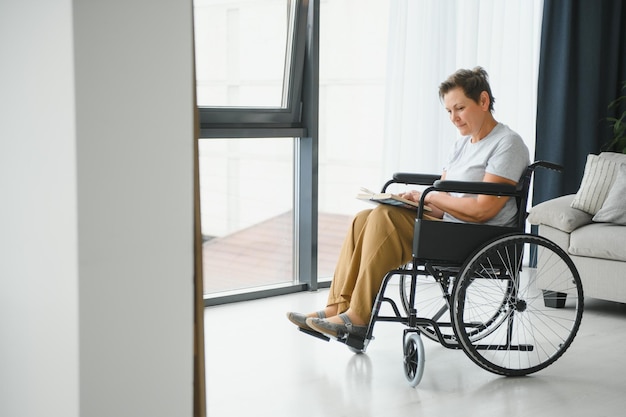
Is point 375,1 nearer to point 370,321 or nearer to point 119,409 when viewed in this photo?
point 370,321

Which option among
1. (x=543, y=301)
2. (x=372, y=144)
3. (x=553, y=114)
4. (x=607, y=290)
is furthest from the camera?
(x=553, y=114)

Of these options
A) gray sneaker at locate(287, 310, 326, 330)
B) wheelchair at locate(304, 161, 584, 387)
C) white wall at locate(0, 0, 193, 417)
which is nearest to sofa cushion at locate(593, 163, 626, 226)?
wheelchair at locate(304, 161, 584, 387)

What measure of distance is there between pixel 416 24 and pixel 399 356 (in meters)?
1.94

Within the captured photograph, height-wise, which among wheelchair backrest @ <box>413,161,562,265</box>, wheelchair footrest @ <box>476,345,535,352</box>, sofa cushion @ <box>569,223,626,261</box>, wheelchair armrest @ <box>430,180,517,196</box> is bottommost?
wheelchair footrest @ <box>476,345,535,352</box>

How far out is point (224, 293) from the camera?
4.07 meters

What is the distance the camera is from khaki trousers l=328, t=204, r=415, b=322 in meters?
2.94

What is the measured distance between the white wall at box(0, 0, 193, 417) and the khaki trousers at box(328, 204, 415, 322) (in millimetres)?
1425

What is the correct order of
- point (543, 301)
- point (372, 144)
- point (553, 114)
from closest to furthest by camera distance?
point (543, 301)
point (372, 144)
point (553, 114)

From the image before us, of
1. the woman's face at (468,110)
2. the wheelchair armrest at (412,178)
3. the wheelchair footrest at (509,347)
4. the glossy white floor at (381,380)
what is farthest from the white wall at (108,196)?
the wheelchair armrest at (412,178)

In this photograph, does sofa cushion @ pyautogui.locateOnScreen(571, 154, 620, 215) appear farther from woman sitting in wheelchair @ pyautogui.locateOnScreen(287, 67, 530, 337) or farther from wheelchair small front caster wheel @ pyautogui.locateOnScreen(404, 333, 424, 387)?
wheelchair small front caster wheel @ pyautogui.locateOnScreen(404, 333, 424, 387)

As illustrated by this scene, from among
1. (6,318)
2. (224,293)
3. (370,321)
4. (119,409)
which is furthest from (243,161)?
(119,409)

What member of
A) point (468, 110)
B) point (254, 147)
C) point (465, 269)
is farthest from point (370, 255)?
point (254, 147)

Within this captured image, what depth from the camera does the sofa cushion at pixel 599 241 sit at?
3764mm

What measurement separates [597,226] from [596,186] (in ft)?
0.80
